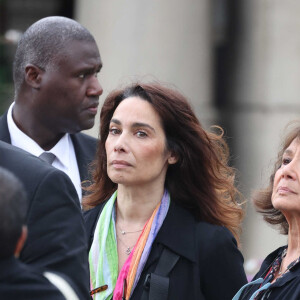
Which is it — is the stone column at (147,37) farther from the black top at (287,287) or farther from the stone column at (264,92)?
the black top at (287,287)

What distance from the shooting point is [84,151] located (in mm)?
5070

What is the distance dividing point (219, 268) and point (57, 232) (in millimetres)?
1351

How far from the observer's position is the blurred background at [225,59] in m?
8.89

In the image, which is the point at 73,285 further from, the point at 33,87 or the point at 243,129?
the point at 243,129

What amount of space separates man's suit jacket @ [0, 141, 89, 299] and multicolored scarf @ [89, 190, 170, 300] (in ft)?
3.49

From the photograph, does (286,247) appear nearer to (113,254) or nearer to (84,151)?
(113,254)

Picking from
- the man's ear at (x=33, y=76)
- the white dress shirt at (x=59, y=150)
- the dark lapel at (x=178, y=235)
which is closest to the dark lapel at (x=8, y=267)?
the dark lapel at (x=178, y=235)

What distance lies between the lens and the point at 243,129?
30.5 feet

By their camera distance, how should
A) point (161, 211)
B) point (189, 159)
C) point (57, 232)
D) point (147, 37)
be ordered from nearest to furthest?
point (57, 232)
point (161, 211)
point (189, 159)
point (147, 37)

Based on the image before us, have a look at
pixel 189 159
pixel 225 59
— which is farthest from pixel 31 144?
pixel 225 59

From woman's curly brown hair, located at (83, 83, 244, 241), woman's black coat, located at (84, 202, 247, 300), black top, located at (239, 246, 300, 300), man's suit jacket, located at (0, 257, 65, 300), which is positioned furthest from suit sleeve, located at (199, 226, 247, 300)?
man's suit jacket, located at (0, 257, 65, 300)

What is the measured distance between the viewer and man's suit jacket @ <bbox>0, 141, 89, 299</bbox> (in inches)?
117

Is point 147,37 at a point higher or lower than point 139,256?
higher

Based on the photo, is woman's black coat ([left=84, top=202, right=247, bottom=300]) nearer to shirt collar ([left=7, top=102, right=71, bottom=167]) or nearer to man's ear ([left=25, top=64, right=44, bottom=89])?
shirt collar ([left=7, top=102, right=71, bottom=167])
